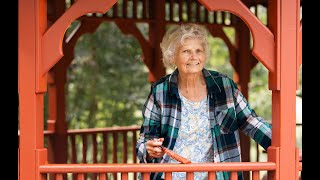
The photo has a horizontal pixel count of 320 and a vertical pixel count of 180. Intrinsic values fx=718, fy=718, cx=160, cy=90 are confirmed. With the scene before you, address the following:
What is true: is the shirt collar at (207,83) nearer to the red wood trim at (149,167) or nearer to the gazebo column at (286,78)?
the gazebo column at (286,78)

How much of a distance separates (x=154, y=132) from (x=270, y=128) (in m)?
0.85

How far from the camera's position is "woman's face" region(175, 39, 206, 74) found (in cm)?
523

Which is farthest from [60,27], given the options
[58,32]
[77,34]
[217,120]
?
[77,34]

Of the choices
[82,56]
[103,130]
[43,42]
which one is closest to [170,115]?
[43,42]

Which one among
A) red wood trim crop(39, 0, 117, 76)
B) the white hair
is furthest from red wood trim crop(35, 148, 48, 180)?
the white hair

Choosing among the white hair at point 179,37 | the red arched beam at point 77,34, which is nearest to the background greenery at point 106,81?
the red arched beam at point 77,34

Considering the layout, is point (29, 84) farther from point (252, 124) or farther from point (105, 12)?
point (252, 124)

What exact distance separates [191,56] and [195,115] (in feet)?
1.42

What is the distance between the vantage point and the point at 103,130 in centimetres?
999

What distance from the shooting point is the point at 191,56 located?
206 inches

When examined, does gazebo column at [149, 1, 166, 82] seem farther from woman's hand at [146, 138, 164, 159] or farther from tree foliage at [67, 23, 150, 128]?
tree foliage at [67, 23, 150, 128]

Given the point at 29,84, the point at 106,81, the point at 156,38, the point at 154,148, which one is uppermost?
the point at 156,38
